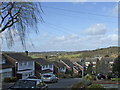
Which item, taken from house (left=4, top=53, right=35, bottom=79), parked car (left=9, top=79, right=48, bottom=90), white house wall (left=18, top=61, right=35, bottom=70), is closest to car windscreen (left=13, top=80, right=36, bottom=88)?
parked car (left=9, top=79, right=48, bottom=90)

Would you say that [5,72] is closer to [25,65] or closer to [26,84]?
[25,65]

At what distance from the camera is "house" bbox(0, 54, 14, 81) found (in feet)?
96.8

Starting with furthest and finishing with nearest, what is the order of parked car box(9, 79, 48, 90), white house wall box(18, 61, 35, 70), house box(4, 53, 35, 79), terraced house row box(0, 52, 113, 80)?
white house wall box(18, 61, 35, 70) → house box(4, 53, 35, 79) → terraced house row box(0, 52, 113, 80) → parked car box(9, 79, 48, 90)

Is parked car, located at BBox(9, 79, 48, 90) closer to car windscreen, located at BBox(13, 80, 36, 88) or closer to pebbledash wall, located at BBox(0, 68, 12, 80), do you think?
car windscreen, located at BBox(13, 80, 36, 88)

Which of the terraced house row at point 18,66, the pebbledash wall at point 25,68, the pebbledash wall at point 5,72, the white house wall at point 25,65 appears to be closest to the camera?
the pebbledash wall at point 5,72

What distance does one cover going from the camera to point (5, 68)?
30.4 meters

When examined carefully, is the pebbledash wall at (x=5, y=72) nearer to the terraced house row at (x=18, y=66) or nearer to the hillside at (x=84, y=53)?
the terraced house row at (x=18, y=66)

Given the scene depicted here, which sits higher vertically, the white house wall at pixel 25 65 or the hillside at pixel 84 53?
the hillside at pixel 84 53

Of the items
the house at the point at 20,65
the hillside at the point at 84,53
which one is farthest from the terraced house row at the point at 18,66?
the hillside at the point at 84,53

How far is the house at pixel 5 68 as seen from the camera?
29491 mm

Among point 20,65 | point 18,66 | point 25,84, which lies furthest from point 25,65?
point 25,84

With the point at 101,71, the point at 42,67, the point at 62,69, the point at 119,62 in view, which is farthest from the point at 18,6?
the point at 62,69

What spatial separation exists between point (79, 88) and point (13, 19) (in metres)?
7.81

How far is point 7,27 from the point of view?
6180 mm
